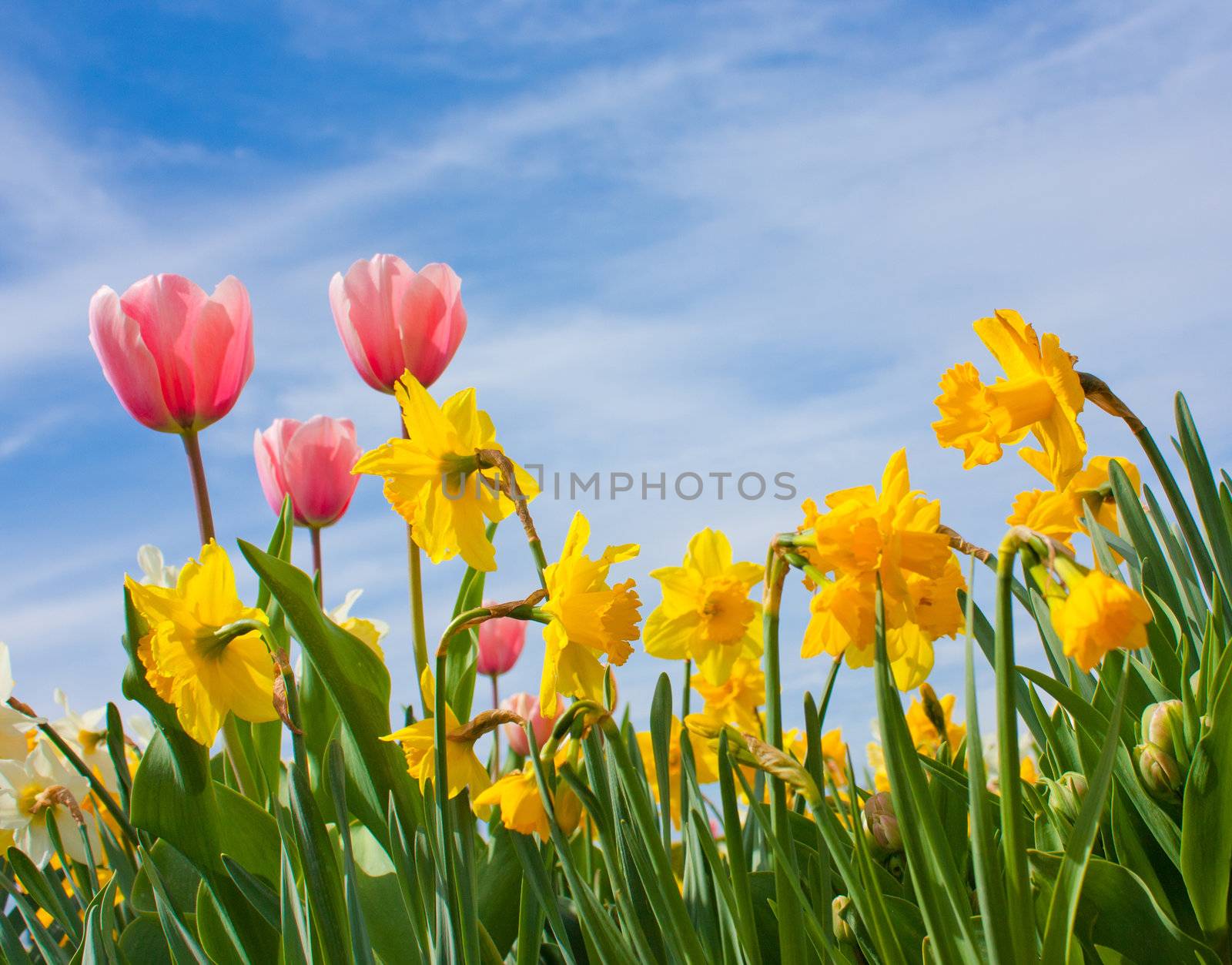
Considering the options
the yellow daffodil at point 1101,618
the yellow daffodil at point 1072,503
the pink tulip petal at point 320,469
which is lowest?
the yellow daffodil at point 1101,618

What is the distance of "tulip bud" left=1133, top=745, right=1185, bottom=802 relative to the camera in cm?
117

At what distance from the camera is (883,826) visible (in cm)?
123

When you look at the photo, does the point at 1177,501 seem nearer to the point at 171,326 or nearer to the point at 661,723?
the point at 661,723

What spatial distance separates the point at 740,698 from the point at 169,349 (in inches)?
48.0

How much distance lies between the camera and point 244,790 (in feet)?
5.42

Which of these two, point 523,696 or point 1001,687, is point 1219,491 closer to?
point 1001,687

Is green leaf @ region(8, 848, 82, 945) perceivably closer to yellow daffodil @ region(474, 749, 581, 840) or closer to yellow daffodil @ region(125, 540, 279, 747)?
yellow daffodil @ region(125, 540, 279, 747)

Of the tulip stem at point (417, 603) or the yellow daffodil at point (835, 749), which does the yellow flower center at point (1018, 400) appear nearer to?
the tulip stem at point (417, 603)

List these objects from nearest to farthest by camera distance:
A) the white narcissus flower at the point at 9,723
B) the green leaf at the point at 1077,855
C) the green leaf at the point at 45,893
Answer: the green leaf at the point at 1077,855, the green leaf at the point at 45,893, the white narcissus flower at the point at 9,723

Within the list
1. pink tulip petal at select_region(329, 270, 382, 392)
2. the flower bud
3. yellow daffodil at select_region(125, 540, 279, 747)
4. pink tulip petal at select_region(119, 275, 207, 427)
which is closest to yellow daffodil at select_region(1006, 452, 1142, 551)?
the flower bud

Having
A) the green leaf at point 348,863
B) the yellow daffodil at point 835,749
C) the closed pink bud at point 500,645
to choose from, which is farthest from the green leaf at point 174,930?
the yellow daffodil at point 835,749

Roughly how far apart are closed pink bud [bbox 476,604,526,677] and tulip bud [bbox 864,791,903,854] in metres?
1.64

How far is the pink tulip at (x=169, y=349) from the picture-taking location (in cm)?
171

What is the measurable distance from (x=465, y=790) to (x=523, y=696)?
143 cm
